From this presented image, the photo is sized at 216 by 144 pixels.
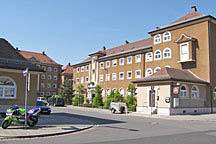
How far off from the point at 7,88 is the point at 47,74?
217 ft

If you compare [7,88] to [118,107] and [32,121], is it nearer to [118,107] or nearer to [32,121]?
[32,121]

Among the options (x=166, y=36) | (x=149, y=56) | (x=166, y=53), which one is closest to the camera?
(x=166, y=53)

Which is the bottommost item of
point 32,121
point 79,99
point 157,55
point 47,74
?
point 79,99

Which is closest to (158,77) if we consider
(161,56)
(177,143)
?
(161,56)

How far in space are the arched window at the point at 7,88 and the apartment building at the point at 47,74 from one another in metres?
63.7

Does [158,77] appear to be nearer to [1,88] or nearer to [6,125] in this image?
[1,88]

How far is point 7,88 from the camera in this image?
1886 cm

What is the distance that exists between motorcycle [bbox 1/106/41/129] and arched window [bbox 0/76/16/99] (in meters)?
5.56

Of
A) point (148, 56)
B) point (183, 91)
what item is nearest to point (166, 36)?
point (148, 56)

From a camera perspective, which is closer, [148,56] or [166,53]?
[166,53]

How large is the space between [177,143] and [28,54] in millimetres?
80297

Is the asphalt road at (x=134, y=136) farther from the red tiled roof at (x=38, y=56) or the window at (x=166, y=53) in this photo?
the red tiled roof at (x=38, y=56)

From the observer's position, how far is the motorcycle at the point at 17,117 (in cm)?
1313

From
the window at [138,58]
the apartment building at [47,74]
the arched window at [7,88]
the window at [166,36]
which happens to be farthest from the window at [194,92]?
the apartment building at [47,74]
